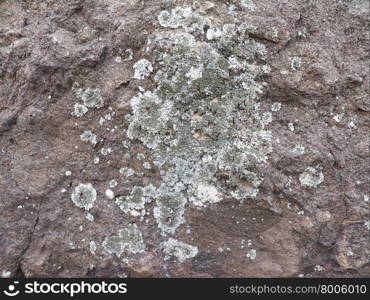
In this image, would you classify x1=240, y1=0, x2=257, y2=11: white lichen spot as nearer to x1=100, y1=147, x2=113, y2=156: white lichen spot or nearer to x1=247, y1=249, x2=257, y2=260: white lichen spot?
x1=100, y1=147, x2=113, y2=156: white lichen spot

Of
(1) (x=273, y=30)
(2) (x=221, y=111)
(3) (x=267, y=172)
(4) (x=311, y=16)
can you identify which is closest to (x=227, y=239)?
(3) (x=267, y=172)

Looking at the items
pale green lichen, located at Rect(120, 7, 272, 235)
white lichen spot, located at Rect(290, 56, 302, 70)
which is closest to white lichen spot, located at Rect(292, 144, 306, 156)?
pale green lichen, located at Rect(120, 7, 272, 235)

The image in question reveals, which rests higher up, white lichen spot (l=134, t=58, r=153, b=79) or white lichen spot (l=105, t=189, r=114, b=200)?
white lichen spot (l=134, t=58, r=153, b=79)

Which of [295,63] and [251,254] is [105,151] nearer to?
[251,254]

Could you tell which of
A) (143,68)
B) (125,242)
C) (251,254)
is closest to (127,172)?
(125,242)

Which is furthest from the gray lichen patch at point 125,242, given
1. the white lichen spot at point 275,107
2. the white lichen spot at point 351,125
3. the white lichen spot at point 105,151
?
the white lichen spot at point 351,125

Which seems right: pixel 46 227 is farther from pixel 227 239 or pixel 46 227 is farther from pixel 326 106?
pixel 326 106

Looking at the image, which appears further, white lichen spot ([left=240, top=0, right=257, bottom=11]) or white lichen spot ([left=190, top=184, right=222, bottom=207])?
white lichen spot ([left=240, top=0, right=257, bottom=11])

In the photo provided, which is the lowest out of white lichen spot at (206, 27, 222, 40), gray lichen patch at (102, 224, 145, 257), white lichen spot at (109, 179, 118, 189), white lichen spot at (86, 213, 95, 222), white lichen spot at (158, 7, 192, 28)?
gray lichen patch at (102, 224, 145, 257)
